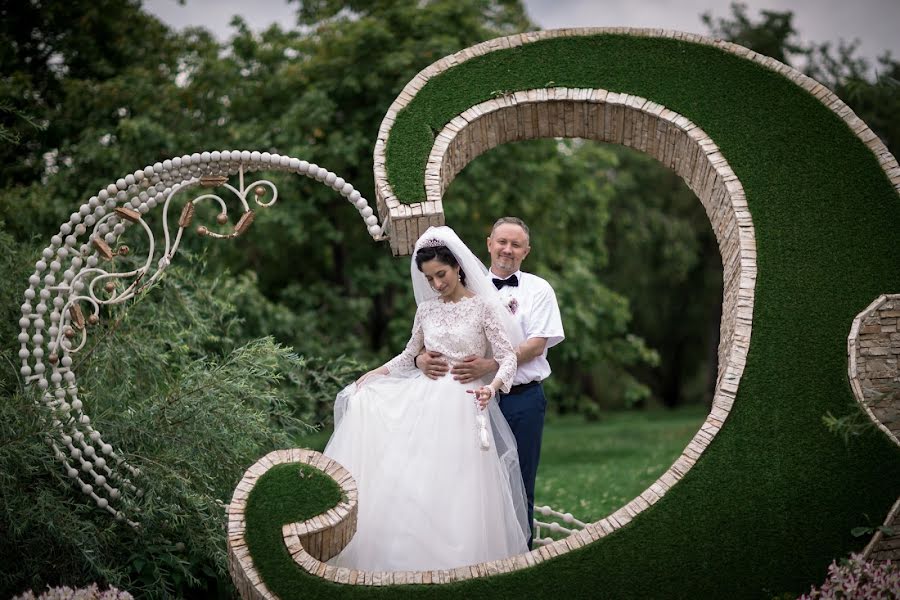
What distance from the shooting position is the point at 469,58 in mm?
5656

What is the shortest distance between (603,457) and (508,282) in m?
8.82

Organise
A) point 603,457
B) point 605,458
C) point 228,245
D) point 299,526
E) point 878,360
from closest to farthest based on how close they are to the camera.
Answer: point 299,526 → point 878,360 → point 228,245 → point 605,458 → point 603,457

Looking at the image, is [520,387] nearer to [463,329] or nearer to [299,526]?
[463,329]

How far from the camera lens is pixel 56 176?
10.7 metres

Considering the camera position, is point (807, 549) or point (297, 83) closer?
point (807, 549)

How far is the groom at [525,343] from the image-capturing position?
5355 millimetres

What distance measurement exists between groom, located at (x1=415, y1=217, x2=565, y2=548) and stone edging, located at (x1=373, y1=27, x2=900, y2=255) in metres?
0.64

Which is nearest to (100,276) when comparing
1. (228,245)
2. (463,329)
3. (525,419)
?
(463,329)

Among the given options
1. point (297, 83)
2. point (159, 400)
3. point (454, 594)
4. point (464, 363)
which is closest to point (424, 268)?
point (464, 363)

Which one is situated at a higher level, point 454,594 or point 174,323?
point 174,323

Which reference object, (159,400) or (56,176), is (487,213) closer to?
(56,176)

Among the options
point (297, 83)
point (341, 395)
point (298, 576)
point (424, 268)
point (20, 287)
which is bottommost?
point (298, 576)

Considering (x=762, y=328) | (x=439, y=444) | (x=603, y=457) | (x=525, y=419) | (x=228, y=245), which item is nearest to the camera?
(x=762, y=328)

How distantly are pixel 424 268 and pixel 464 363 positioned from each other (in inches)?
25.1
